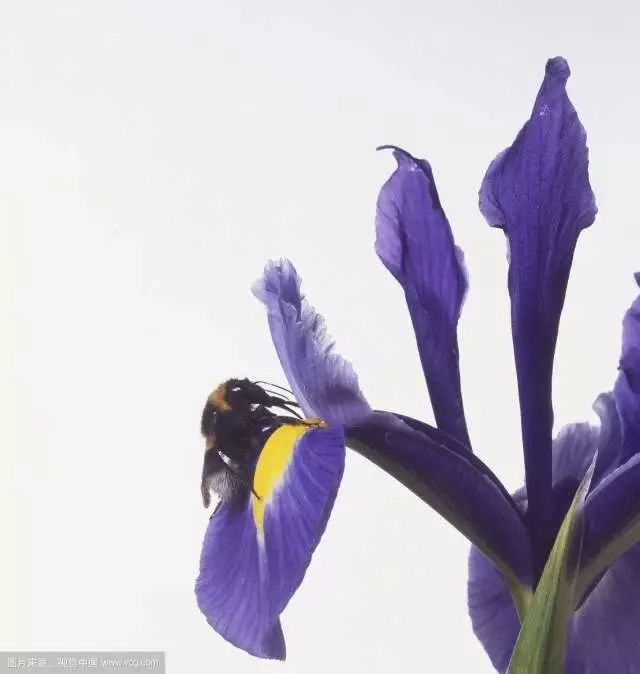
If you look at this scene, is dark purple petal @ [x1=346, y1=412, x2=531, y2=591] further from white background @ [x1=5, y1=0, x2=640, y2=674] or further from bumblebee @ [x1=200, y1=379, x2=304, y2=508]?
white background @ [x1=5, y1=0, x2=640, y2=674]

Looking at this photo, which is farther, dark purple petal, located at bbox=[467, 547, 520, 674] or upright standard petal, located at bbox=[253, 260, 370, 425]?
dark purple petal, located at bbox=[467, 547, 520, 674]

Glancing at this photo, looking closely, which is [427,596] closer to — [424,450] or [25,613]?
[25,613]

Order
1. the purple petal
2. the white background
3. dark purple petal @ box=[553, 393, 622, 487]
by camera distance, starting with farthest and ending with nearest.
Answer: the white background < dark purple petal @ box=[553, 393, 622, 487] < the purple petal

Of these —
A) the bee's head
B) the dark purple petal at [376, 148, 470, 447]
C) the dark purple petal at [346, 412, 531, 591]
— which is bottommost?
the dark purple petal at [346, 412, 531, 591]

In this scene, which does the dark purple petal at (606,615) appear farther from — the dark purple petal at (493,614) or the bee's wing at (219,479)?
the bee's wing at (219,479)

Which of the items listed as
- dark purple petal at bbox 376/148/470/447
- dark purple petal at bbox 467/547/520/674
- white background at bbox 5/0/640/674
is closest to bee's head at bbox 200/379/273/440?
A: dark purple petal at bbox 376/148/470/447

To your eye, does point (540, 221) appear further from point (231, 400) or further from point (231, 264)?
point (231, 264)

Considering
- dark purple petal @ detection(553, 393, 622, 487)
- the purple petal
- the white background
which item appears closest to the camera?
the purple petal

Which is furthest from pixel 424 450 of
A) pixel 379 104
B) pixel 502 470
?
pixel 379 104
